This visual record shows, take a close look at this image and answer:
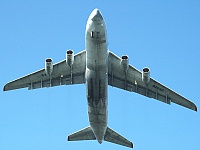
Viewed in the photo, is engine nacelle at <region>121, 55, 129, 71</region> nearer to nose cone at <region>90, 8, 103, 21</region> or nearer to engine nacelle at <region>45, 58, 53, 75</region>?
nose cone at <region>90, 8, 103, 21</region>

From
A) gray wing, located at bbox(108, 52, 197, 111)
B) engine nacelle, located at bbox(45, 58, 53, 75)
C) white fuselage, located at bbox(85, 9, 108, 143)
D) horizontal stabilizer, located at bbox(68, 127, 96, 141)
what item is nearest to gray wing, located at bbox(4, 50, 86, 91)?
engine nacelle, located at bbox(45, 58, 53, 75)

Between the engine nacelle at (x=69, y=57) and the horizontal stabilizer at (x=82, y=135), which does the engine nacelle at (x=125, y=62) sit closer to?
the engine nacelle at (x=69, y=57)

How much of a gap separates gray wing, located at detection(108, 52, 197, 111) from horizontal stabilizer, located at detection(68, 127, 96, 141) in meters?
5.61

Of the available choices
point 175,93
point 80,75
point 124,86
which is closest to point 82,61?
point 80,75

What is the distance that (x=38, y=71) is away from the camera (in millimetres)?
44188

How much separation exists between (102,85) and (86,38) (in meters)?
4.80

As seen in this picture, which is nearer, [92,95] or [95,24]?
[95,24]

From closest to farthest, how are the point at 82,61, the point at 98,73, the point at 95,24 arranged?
the point at 95,24
the point at 98,73
the point at 82,61

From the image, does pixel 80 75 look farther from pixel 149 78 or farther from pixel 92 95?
pixel 149 78

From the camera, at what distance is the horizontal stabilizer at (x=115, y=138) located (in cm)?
4775

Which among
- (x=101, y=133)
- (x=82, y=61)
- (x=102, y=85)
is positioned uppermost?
(x=82, y=61)

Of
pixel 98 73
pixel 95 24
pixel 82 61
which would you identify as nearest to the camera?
pixel 95 24

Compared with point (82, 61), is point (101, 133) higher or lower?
lower

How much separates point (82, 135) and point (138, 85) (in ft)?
25.4
